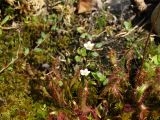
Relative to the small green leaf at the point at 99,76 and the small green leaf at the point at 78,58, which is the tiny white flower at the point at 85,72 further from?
the small green leaf at the point at 78,58

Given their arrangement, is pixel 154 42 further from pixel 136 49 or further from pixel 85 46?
pixel 85 46

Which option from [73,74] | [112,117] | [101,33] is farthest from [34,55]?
[112,117]

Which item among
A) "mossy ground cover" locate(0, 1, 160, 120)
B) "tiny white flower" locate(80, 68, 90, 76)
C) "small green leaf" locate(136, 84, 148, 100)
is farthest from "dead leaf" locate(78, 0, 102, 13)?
"small green leaf" locate(136, 84, 148, 100)

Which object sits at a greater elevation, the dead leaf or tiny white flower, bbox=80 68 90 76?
the dead leaf

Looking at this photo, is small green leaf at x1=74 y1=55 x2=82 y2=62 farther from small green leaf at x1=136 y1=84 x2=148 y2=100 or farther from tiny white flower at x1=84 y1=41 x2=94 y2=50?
small green leaf at x1=136 y1=84 x2=148 y2=100

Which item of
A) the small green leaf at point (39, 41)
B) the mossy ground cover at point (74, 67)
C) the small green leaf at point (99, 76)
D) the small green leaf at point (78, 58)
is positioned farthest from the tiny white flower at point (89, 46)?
the small green leaf at point (39, 41)

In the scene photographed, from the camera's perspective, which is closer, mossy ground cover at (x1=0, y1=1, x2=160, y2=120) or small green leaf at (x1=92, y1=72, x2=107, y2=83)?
mossy ground cover at (x1=0, y1=1, x2=160, y2=120)

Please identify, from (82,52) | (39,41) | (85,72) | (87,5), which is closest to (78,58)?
(82,52)

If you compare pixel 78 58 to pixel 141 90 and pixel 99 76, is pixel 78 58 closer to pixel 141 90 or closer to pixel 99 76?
pixel 99 76
